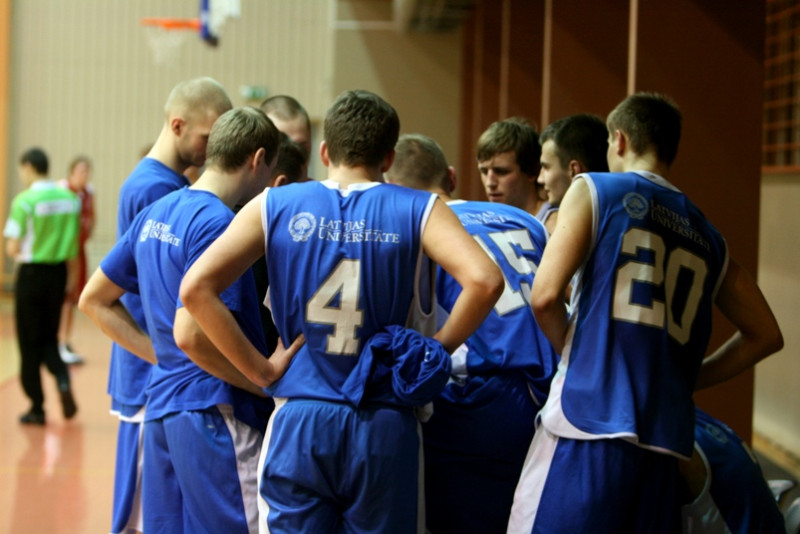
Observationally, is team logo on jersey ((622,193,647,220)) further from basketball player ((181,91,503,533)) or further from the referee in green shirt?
the referee in green shirt

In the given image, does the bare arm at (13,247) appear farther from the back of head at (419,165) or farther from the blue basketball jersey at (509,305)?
the blue basketball jersey at (509,305)

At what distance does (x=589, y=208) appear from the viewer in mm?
2645

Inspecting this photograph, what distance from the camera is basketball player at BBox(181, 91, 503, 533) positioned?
250 centimetres

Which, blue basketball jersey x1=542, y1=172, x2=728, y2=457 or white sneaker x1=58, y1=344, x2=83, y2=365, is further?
white sneaker x1=58, y1=344, x2=83, y2=365

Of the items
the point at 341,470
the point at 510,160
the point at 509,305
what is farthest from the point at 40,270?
the point at 341,470

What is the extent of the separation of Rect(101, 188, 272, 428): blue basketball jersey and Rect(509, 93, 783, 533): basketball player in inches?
33.2

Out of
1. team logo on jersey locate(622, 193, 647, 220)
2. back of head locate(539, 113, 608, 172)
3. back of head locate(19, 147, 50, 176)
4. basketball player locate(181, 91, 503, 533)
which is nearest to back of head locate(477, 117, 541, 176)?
back of head locate(539, 113, 608, 172)

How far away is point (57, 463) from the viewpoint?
6.47 meters

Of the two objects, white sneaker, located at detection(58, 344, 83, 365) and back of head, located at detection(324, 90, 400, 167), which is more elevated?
back of head, located at detection(324, 90, 400, 167)

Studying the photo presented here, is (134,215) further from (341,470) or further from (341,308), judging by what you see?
(341,470)

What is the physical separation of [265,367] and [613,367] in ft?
3.07

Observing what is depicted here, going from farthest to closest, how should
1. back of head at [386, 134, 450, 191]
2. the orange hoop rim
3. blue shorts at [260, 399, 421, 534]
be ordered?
the orange hoop rim
back of head at [386, 134, 450, 191]
blue shorts at [260, 399, 421, 534]

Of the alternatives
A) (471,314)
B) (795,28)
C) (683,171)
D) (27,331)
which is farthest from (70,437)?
(795,28)

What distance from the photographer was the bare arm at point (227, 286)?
253 cm
